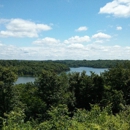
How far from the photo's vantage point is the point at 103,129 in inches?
266

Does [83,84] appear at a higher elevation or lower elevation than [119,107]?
higher

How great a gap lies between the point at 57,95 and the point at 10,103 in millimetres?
5288

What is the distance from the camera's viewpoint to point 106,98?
25.8 m

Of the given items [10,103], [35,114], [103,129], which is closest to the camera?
[103,129]

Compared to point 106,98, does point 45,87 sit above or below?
above

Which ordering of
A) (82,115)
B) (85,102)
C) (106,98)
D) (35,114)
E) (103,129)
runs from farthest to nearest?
(85,102) < (106,98) < (35,114) < (82,115) < (103,129)

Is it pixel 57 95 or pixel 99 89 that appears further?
pixel 99 89

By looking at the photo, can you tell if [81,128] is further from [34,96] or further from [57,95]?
[34,96]

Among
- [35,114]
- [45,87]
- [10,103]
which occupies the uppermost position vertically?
[45,87]

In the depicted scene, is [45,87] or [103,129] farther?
[45,87]

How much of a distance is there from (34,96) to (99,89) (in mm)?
9387

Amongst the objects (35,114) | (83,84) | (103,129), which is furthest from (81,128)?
(83,84)

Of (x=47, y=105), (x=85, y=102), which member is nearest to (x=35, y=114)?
(x=47, y=105)

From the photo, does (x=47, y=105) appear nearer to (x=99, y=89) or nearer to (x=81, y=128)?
(x=99, y=89)
